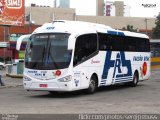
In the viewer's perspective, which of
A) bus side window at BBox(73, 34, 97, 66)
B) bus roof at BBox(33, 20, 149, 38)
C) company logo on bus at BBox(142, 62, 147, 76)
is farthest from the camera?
company logo on bus at BBox(142, 62, 147, 76)

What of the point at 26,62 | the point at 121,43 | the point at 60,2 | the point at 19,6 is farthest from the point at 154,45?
the point at 60,2

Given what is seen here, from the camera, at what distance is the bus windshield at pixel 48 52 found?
63.5 ft

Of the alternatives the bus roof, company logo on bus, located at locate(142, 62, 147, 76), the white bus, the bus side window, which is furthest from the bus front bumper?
company logo on bus, located at locate(142, 62, 147, 76)

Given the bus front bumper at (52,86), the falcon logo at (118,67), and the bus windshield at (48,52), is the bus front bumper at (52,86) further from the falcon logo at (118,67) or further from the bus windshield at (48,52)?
the falcon logo at (118,67)

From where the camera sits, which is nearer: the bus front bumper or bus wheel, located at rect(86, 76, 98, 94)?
the bus front bumper

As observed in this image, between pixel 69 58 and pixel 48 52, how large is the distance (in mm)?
896

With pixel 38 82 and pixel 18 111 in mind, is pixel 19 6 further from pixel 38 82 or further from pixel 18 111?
pixel 18 111

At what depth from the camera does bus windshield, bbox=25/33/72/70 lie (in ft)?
63.5

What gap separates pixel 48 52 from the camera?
1953 centimetres

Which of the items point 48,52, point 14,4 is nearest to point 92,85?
point 48,52

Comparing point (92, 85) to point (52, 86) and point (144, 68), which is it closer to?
A: point (52, 86)

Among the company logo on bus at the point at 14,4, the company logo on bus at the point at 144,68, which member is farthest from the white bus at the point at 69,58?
the company logo on bus at the point at 14,4

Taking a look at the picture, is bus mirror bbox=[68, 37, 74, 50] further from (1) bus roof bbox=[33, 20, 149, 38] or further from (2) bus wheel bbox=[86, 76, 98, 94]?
(2) bus wheel bbox=[86, 76, 98, 94]

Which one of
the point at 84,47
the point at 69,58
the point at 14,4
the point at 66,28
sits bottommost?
the point at 69,58
